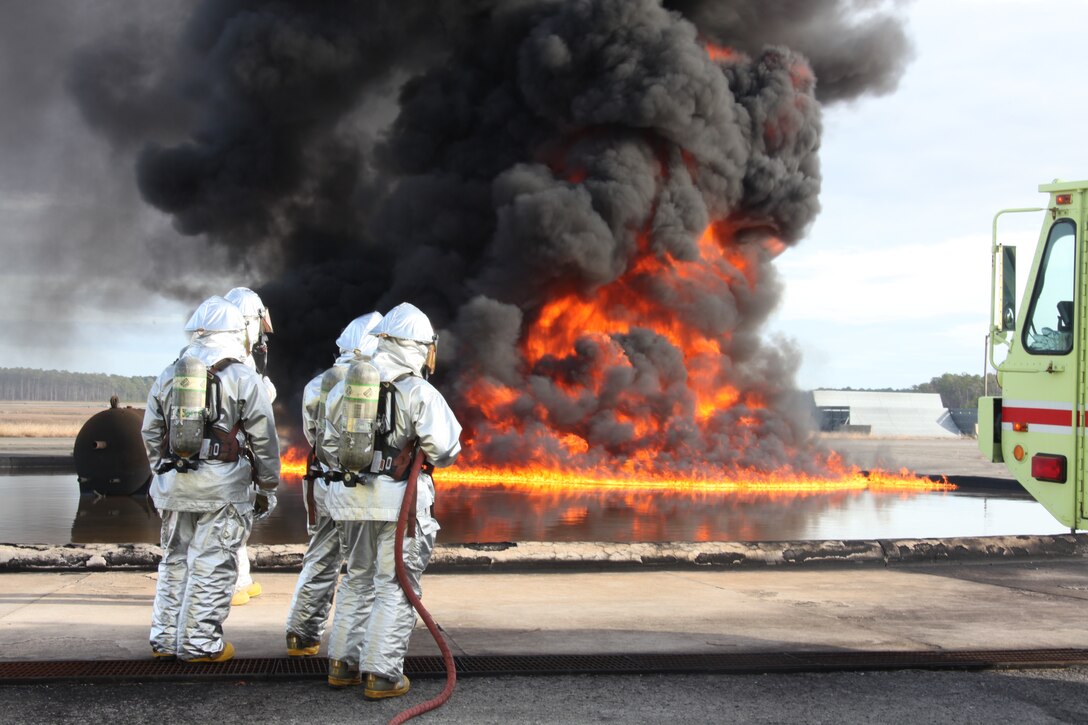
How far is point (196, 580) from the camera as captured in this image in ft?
16.6

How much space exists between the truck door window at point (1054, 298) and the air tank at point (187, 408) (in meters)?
4.20

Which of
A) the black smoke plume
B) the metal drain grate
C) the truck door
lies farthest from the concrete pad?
the black smoke plume

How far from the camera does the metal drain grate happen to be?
4730mm

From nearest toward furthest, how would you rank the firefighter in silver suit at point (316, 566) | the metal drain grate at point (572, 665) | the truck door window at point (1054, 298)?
the metal drain grate at point (572, 665) < the truck door window at point (1054, 298) < the firefighter in silver suit at point (316, 566)

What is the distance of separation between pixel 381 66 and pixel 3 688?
30526 mm

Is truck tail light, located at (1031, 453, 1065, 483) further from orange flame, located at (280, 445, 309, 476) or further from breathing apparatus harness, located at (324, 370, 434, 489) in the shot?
orange flame, located at (280, 445, 309, 476)

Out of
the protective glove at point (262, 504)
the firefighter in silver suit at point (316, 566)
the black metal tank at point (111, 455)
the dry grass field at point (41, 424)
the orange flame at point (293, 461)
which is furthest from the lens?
the dry grass field at point (41, 424)

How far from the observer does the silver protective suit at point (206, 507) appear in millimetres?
5066

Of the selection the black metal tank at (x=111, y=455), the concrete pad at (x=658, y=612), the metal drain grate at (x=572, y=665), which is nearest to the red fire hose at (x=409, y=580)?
the metal drain grate at (x=572, y=665)

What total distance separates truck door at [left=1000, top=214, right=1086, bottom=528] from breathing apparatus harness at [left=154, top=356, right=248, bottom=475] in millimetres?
4059

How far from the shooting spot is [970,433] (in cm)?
6188

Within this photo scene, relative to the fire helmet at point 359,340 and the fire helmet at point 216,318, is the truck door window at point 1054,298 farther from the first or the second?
the fire helmet at point 216,318

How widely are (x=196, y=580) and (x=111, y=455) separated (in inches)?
408

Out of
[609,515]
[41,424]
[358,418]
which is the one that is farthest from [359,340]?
[41,424]
